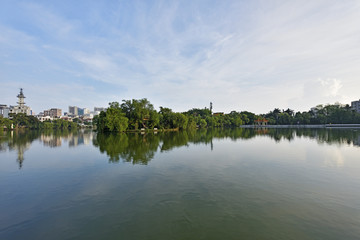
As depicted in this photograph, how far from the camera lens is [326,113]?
102 metres

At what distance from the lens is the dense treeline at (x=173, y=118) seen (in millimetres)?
56688

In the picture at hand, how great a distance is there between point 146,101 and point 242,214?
60.4m

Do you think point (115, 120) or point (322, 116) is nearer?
point (115, 120)

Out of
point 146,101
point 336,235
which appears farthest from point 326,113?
point 336,235

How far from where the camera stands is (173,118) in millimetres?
72875

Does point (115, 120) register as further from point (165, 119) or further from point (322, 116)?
point (322, 116)

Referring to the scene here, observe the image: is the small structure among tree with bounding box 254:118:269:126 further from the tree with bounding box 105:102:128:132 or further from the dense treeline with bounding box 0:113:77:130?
the dense treeline with bounding box 0:113:77:130

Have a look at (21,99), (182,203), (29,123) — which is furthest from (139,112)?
(21,99)

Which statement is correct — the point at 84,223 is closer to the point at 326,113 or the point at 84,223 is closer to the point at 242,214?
the point at 242,214

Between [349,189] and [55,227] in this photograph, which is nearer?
[55,227]

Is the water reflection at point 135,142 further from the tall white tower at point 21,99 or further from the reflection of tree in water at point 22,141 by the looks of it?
the tall white tower at point 21,99

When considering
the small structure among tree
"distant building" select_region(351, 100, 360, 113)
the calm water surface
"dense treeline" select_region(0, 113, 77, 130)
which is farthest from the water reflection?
"distant building" select_region(351, 100, 360, 113)

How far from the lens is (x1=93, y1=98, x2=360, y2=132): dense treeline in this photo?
56688mm

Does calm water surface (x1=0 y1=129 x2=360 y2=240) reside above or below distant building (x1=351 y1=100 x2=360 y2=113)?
below
